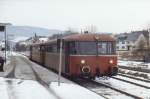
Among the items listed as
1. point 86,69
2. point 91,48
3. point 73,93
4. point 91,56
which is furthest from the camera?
point 91,48

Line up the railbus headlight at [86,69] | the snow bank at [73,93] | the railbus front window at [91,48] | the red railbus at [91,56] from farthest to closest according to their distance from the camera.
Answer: the railbus front window at [91,48] → the red railbus at [91,56] → the railbus headlight at [86,69] → the snow bank at [73,93]

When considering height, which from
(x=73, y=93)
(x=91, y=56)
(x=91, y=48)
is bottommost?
(x=73, y=93)

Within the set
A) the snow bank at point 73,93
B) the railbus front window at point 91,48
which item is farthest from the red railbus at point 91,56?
the snow bank at point 73,93

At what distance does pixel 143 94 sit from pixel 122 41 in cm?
16140

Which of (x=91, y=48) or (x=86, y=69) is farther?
(x=91, y=48)

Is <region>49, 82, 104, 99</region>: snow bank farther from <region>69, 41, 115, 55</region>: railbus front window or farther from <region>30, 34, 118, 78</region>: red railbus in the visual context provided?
<region>69, 41, 115, 55</region>: railbus front window

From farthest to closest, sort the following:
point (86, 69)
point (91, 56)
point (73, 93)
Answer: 1. point (91, 56)
2. point (86, 69)
3. point (73, 93)

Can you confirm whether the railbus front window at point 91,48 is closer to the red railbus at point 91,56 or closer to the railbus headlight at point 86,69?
the red railbus at point 91,56

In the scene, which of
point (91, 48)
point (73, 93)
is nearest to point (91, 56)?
point (91, 48)

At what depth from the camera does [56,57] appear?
28.8 meters

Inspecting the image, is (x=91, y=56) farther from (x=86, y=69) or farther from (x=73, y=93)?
(x=73, y=93)

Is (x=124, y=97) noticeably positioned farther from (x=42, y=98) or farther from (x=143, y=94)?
(x=42, y=98)

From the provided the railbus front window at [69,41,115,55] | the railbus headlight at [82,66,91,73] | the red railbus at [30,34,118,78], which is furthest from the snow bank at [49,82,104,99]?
the railbus front window at [69,41,115,55]

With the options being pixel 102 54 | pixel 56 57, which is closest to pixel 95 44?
pixel 102 54
